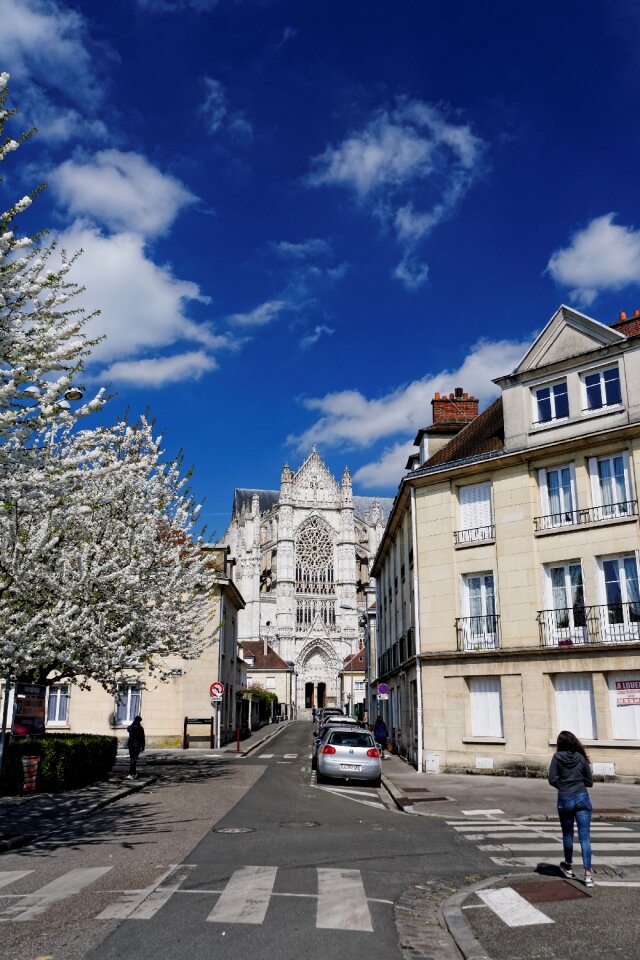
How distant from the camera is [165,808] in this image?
1421cm

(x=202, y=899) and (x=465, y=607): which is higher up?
(x=465, y=607)

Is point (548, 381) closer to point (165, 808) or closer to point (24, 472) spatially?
point (165, 808)

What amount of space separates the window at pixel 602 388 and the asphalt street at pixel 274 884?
1123cm

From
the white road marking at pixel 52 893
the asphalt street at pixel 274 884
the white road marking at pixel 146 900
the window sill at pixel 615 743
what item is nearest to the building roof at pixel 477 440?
the window sill at pixel 615 743

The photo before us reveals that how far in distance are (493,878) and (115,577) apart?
10017 mm

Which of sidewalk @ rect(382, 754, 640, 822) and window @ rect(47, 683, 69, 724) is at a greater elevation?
window @ rect(47, 683, 69, 724)

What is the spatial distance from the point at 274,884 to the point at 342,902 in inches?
38.2

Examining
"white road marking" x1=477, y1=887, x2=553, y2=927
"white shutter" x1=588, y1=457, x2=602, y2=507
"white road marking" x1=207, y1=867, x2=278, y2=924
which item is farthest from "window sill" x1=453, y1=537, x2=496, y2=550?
"white road marking" x1=477, y1=887, x2=553, y2=927

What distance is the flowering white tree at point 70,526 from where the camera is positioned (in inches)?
343

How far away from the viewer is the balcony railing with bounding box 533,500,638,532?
19.2 m

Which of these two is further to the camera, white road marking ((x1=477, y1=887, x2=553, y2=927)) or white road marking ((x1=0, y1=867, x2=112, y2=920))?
white road marking ((x1=0, y1=867, x2=112, y2=920))

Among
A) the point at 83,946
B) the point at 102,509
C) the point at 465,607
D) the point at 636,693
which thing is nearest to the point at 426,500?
the point at 465,607

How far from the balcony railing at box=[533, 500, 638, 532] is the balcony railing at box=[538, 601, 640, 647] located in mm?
2165

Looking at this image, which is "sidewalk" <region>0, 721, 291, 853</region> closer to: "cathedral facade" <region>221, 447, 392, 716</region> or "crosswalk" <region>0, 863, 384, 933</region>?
"crosswalk" <region>0, 863, 384, 933</region>
